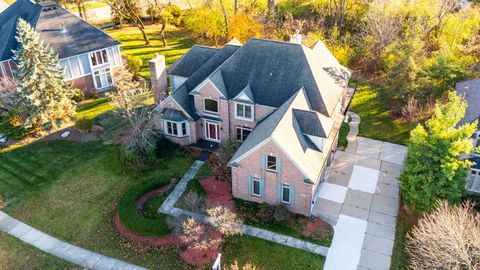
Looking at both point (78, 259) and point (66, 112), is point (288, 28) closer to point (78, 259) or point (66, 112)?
point (66, 112)

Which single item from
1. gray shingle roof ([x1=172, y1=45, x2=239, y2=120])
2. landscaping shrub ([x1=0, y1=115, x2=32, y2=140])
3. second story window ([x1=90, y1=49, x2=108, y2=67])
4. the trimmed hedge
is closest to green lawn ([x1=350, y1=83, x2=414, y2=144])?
gray shingle roof ([x1=172, y1=45, x2=239, y2=120])

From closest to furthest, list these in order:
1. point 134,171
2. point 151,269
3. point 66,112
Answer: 1. point 151,269
2. point 134,171
3. point 66,112

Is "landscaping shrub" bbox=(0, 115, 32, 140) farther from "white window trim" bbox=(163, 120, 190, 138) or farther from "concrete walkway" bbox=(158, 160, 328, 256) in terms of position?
"concrete walkway" bbox=(158, 160, 328, 256)

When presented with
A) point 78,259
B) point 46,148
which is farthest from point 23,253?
point 46,148

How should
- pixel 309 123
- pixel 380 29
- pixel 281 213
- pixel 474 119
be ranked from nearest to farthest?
1. pixel 281 213
2. pixel 309 123
3. pixel 474 119
4. pixel 380 29

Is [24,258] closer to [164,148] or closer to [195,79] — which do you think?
[164,148]

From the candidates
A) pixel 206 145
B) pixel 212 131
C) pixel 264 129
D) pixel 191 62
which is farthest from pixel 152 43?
pixel 264 129
